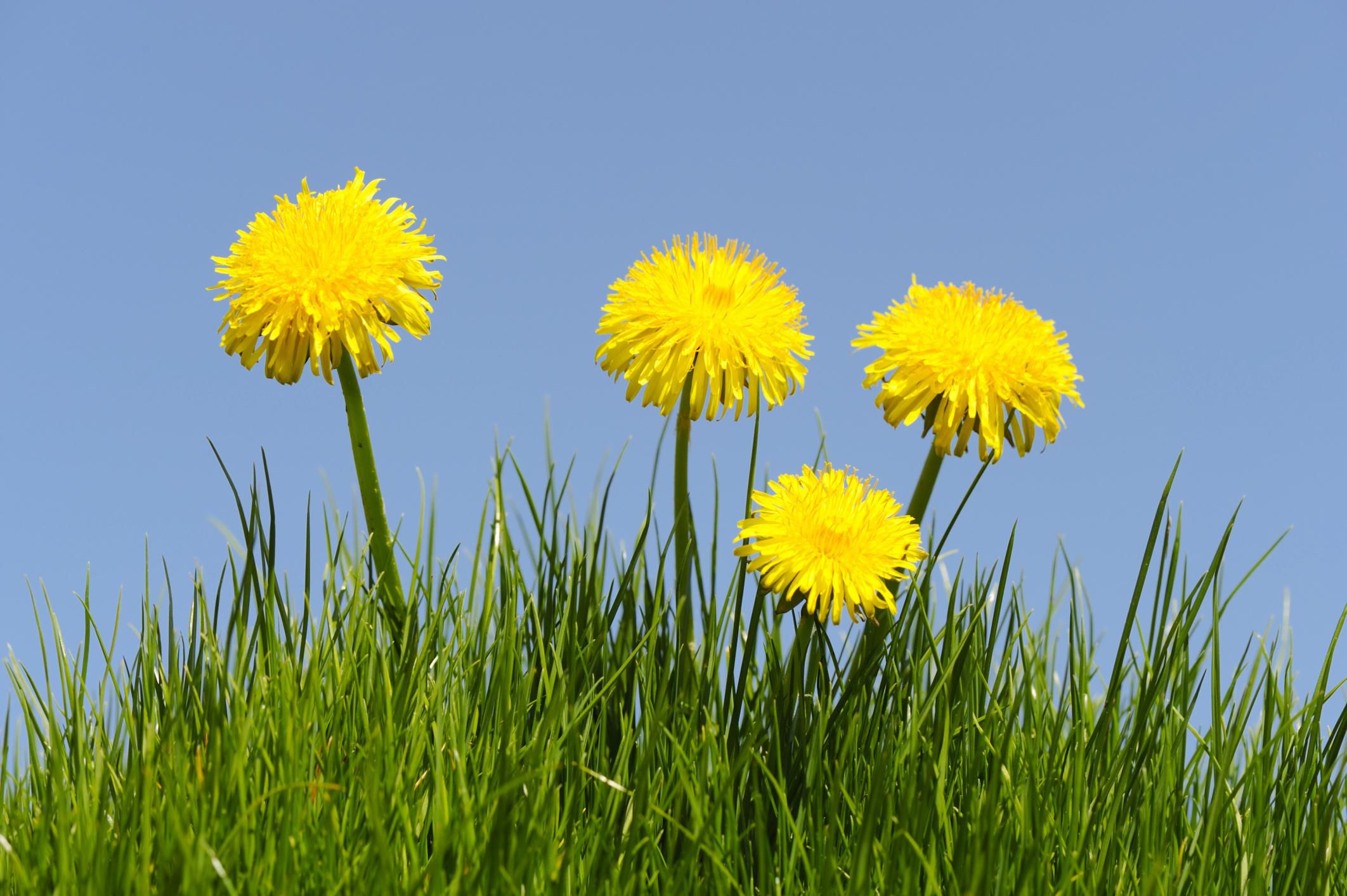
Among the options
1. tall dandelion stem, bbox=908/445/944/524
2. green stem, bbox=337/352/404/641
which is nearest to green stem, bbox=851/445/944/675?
tall dandelion stem, bbox=908/445/944/524

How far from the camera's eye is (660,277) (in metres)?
2.00

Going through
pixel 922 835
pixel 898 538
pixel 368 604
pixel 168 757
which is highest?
pixel 898 538

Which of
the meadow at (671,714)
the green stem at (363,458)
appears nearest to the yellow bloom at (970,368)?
the meadow at (671,714)

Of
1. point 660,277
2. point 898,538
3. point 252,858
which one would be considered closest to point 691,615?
point 898,538

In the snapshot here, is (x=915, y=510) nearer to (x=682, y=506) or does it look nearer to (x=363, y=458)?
(x=682, y=506)

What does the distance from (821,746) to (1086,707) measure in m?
0.89

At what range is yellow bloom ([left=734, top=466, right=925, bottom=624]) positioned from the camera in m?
1.82

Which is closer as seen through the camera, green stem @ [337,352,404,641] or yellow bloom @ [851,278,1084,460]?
yellow bloom @ [851,278,1084,460]

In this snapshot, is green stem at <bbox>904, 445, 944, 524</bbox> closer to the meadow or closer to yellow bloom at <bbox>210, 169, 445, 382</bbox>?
the meadow

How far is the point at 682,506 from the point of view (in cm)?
199

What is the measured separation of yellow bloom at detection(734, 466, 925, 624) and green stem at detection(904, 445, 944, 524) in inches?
2.3

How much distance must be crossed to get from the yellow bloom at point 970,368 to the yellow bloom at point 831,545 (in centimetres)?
16

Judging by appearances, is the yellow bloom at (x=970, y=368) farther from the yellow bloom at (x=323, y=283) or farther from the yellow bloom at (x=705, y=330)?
the yellow bloom at (x=323, y=283)

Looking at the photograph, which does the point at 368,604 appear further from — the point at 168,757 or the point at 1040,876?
the point at 1040,876
